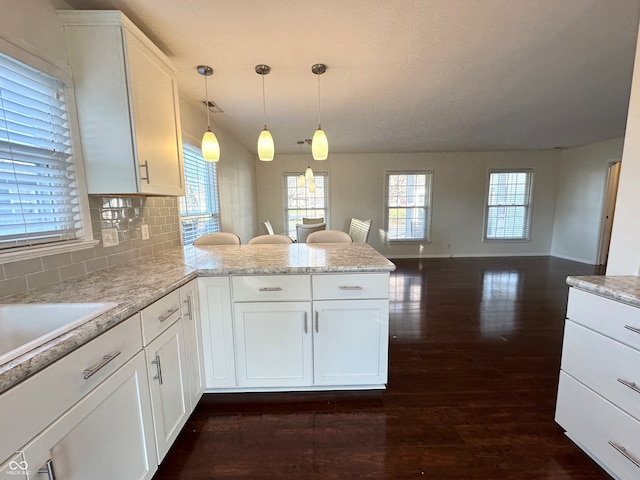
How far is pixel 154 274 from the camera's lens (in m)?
1.51

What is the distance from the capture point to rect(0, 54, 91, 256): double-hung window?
1135mm

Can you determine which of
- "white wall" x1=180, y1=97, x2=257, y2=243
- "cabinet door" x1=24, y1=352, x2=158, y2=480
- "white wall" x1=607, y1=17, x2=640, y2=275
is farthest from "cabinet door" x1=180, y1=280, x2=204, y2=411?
"white wall" x1=607, y1=17, x2=640, y2=275

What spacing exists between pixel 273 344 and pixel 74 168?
4.86 ft

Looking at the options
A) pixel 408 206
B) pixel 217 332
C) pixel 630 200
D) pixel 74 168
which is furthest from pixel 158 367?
pixel 408 206

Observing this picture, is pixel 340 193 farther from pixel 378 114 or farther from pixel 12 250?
pixel 12 250

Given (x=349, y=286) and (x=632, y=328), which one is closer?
(x=632, y=328)

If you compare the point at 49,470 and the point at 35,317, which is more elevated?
the point at 35,317

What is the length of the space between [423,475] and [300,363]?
82cm

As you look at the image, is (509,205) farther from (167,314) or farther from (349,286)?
(167,314)

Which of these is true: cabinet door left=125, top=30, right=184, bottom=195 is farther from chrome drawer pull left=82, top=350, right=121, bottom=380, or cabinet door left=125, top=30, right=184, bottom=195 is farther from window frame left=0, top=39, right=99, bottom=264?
chrome drawer pull left=82, top=350, right=121, bottom=380

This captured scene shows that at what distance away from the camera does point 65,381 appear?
77 cm

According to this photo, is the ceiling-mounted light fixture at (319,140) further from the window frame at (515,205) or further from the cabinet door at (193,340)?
the window frame at (515,205)

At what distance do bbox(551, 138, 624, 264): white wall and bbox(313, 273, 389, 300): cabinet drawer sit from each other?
6093 millimetres

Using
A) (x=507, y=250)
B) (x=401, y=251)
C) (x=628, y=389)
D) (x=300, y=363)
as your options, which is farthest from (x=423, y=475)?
(x=507, y=250)
